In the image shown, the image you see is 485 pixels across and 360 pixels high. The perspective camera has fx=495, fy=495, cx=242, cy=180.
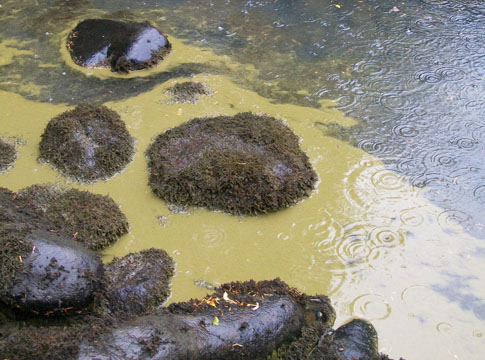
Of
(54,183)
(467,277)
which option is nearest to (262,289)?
(467,277)

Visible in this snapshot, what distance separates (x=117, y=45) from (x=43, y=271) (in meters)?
4.36

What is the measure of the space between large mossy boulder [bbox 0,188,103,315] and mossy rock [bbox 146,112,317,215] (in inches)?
52.2

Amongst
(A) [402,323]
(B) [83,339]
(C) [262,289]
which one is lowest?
(A) [402,323]

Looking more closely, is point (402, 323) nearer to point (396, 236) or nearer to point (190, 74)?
point (396, 236)

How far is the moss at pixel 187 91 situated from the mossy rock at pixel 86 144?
98cm

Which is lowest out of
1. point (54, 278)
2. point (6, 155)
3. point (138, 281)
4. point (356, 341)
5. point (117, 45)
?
point (356, 341)

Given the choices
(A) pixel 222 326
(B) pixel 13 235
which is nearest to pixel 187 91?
(B) pixel 13 235

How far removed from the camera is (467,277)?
4.29 m

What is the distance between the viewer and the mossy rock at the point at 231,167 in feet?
16.0

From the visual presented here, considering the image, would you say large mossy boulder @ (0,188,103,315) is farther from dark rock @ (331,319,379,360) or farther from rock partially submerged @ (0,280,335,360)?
dark rock @ (331,319,379,360)

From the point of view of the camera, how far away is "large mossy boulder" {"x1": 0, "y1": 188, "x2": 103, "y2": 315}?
349 centimetres

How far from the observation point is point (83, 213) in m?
4.59

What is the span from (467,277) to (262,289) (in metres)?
1.84

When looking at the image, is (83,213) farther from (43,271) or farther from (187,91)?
(187,91)
